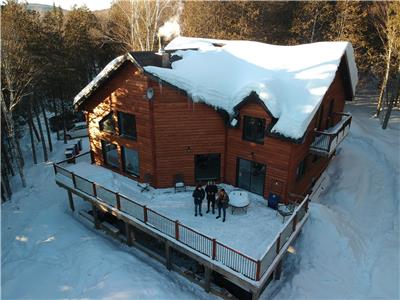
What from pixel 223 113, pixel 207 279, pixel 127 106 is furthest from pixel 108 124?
pixel 207 279

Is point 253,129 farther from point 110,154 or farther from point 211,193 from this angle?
point 110,154

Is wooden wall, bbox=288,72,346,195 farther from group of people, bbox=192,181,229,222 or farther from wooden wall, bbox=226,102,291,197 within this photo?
group of people, bbox=192,181,229,222

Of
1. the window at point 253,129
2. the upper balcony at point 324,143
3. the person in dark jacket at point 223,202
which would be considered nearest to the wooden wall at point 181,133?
the window at point 253,129

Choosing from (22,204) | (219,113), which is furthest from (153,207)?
(22,204)

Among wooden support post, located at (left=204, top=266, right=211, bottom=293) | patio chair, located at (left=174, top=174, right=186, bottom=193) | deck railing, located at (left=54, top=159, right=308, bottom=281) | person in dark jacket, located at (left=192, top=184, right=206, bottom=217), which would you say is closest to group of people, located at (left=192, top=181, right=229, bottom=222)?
person in dark jacket, located at (left=192, top=184, right=206, bottom=217)

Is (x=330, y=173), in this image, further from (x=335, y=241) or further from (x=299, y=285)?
(x=299, y=285)

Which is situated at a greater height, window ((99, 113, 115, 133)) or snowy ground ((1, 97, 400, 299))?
window ((99, 113, 115, 133))
